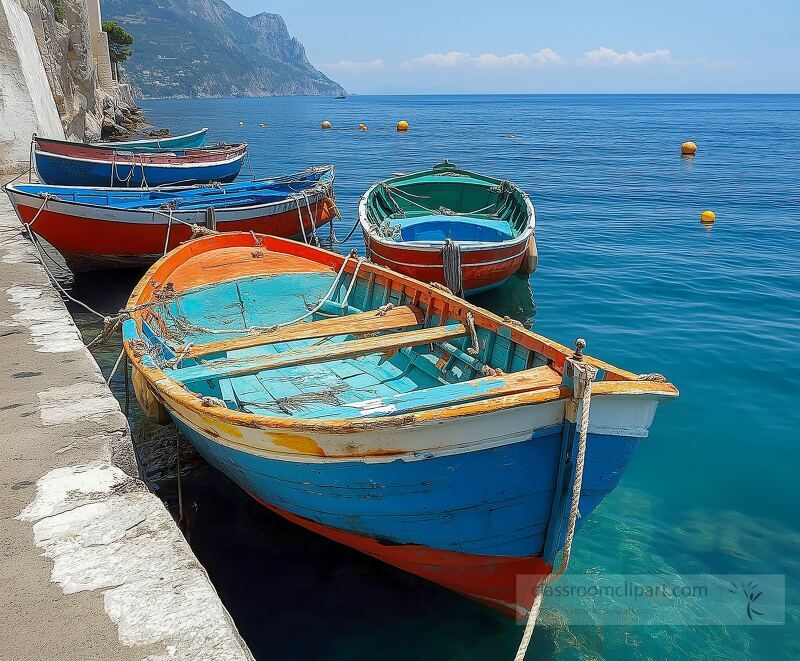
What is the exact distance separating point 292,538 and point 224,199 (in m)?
8.90

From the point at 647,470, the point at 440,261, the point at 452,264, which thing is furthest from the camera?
the point at 440,261

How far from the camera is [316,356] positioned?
493 centimetres

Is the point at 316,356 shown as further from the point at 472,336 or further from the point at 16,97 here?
the point at 16,97

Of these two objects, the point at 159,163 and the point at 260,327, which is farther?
the point at 159,163

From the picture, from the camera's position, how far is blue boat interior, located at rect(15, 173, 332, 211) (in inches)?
455

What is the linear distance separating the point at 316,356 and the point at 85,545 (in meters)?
2.20

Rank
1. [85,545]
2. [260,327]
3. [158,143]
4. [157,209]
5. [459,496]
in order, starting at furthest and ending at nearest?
1. [158,143]
2. [157,209]
3. [260,327]
4. [459,496]
5. [85,545]

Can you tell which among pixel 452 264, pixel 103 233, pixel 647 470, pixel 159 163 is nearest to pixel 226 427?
pixel 647 470

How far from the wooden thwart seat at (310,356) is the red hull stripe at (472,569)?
4.22 feet

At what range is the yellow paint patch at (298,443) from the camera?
3.71m

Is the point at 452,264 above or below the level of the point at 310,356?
below

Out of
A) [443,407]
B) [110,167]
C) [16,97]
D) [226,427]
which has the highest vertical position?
[16,97]

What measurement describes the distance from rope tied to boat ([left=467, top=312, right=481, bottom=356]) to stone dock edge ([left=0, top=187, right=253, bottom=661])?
8.99ft

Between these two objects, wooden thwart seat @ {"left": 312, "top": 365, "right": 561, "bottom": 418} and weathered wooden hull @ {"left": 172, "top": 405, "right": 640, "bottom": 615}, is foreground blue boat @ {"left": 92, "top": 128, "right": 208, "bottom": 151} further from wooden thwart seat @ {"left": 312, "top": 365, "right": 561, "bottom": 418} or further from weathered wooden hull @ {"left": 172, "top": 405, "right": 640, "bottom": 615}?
wooden thwart seat @ {"left": 312, "top": 365, "right": 561, "bottom": 418}
